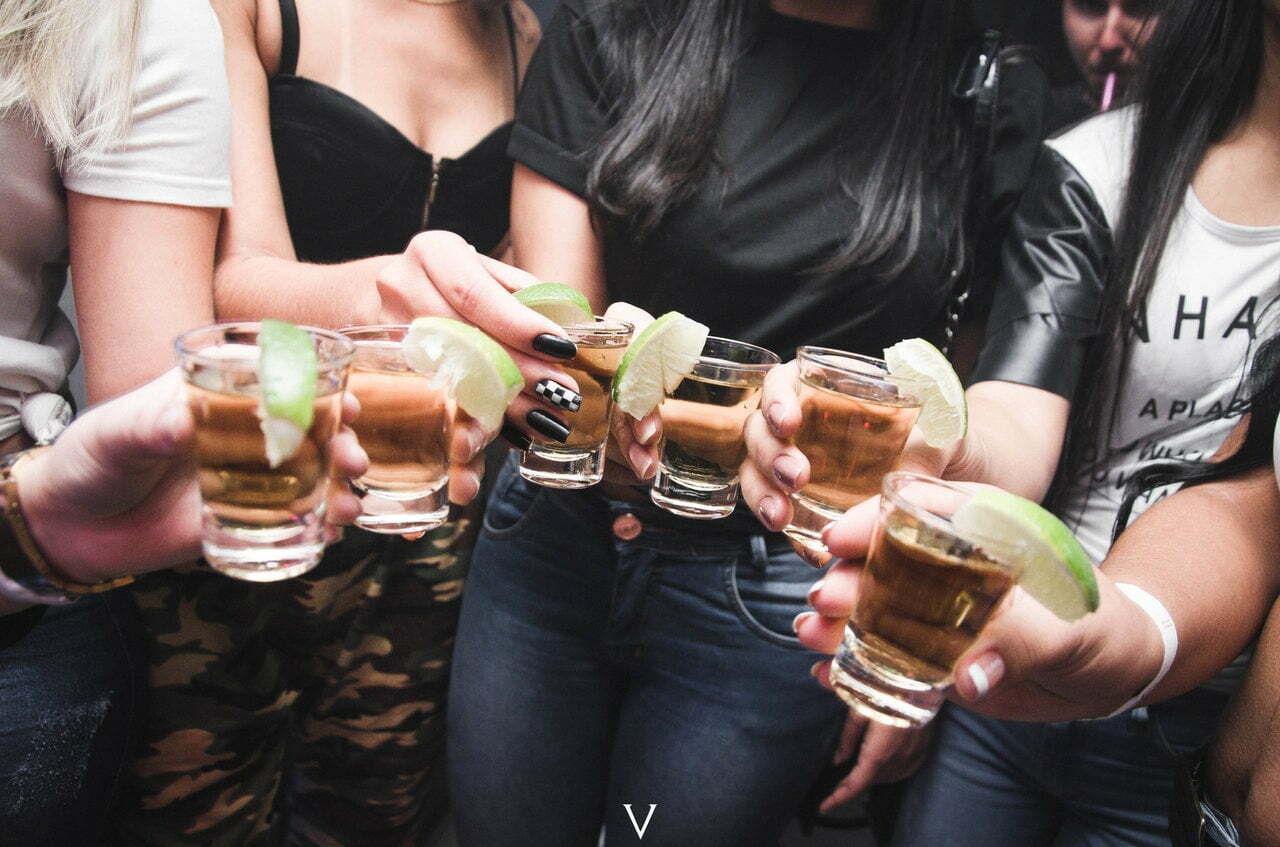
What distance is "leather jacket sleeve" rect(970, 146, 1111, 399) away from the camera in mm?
1726

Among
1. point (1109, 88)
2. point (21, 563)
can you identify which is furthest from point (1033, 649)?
point (1109, 88)

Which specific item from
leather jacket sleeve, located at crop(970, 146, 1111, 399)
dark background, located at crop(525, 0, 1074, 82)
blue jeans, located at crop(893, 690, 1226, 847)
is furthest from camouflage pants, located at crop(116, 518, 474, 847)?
dark background, located at crop(525, 0, 1074, 82)

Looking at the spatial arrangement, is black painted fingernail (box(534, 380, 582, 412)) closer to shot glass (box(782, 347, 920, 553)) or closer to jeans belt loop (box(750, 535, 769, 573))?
shot glass (box(782, 347, 920, 553))

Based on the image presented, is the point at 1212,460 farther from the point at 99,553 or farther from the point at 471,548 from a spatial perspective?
the point at 99,553

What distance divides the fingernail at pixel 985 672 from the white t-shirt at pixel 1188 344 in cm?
84

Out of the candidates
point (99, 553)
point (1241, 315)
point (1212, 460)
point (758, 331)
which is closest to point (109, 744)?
point (99, 553)

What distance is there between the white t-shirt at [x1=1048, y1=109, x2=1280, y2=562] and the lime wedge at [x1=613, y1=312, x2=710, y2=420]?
957 mm

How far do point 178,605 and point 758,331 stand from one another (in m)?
1.31

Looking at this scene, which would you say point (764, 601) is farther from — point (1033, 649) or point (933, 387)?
point (1033, 649)

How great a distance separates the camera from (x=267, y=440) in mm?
1029

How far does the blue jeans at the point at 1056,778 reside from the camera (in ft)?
5.14

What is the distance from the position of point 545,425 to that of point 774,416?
367mm

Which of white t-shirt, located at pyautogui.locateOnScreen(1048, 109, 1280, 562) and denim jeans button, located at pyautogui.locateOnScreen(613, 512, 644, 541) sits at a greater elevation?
white t-shirt, located at pyautogui.locateOnScreen(1048, 109, 1280, 562)

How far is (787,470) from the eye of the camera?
135 centimetres
